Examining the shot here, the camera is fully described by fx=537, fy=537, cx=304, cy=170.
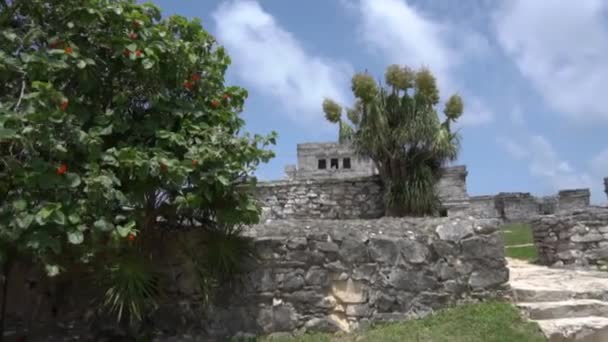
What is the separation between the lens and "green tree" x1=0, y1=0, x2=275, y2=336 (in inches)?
152

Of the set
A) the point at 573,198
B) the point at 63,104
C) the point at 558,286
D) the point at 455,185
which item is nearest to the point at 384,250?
the point at 558,286

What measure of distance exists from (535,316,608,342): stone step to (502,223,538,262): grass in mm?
4869

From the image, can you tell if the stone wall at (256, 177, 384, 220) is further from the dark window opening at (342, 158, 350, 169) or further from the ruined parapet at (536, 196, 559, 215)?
the dark window opening at (342, 158, 350, 169)

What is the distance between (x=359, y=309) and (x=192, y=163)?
2.14 meters

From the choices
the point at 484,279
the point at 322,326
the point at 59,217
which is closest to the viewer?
the point at 59,217

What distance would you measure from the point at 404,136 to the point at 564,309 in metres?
5.18

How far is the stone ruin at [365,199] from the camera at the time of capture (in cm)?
1045

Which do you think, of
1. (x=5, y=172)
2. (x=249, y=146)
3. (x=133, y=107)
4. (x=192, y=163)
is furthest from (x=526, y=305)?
(x=5, y=172)

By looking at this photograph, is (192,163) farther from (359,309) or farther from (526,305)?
(526,305)

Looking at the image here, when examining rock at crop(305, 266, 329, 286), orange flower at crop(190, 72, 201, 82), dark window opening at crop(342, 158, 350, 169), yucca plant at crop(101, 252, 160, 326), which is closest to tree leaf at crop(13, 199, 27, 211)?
yucca plant at crop(101, 252, 160, 326)

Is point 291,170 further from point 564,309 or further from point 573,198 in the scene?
point 564,309

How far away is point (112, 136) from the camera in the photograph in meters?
4.53

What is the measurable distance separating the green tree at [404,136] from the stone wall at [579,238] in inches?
80.4

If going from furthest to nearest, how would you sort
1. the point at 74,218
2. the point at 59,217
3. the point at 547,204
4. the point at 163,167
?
the point at 547,204, the point at 163,167, the point at 74,218, the point at 59,217
